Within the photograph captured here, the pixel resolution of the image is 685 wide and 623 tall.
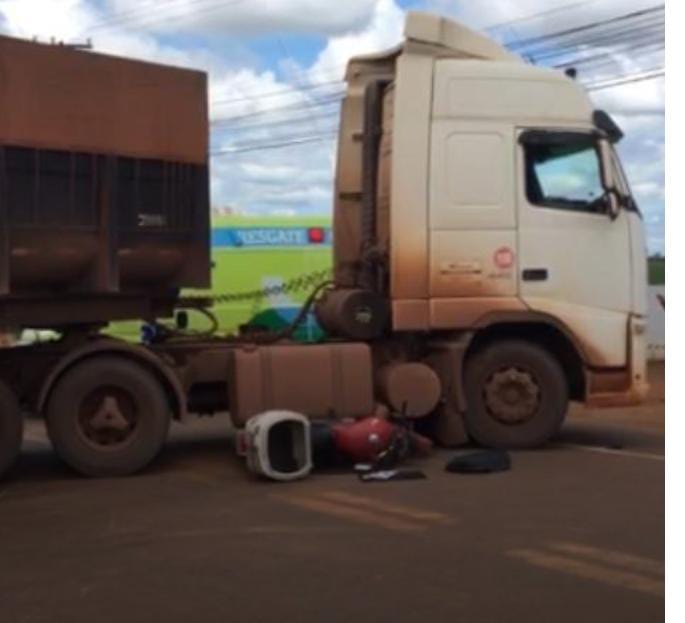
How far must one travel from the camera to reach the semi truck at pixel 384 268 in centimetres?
1018

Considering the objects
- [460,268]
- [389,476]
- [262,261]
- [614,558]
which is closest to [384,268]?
[460,268]

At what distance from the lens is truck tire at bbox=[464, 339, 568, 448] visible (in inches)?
455

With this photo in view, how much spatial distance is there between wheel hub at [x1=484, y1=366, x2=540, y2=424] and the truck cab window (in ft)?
5.59

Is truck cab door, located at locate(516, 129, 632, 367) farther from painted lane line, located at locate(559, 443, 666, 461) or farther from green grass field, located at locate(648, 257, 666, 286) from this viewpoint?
painted lane line, located at locate(559, 443, 666, 461)

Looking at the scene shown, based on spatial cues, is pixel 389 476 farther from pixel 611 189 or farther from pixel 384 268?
pixel 611 189

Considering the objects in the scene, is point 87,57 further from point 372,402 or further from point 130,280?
point 372,402

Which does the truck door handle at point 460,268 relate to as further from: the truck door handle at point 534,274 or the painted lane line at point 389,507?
the painted lane line at point 389,507

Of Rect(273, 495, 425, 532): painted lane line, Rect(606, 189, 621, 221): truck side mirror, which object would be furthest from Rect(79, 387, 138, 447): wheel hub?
Rect(606, 189, 621, 221): truck side mirror

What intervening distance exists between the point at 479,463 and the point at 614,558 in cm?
346

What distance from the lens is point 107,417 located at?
10.2 metres

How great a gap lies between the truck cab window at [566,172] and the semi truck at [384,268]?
22mm

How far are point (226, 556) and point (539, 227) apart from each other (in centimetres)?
555

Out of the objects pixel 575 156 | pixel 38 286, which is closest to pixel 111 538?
pixel 38 286

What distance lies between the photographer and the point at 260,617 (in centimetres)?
571
